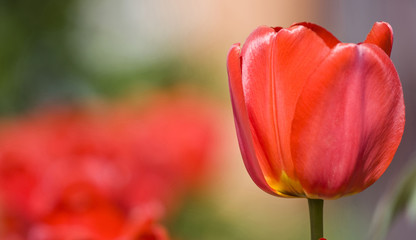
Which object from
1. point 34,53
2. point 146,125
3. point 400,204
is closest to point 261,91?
point 400,204

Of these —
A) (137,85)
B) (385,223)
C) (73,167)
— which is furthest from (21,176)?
(137,85)

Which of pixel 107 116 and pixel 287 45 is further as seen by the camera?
pixel 107 116

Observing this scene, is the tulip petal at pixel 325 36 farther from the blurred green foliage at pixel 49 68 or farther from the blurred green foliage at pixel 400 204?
the blurred green foliage at pixel 49 68

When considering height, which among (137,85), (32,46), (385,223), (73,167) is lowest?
(385,223)

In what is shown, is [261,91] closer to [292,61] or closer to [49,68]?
[292,61]

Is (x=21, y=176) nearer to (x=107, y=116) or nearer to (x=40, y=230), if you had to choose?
(x=40, y=230)

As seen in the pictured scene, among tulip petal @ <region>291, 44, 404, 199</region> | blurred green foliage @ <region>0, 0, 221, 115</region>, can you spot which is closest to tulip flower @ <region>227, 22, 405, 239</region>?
tulip petal @ <region>291, 44, 404, 199</region>

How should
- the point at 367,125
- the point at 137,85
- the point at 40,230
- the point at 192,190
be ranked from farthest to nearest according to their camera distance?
the point at 137,85, the point at 192,190, the point at 40,230, the point at 367,125
